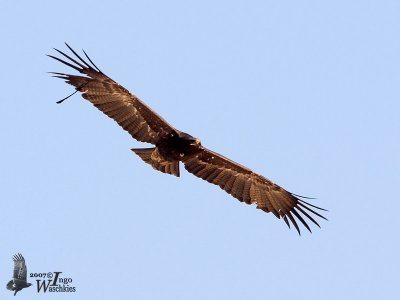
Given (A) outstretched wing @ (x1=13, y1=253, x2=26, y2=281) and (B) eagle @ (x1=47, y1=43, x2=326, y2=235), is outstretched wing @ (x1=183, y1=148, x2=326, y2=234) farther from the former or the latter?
(A) outstretched wing @ (x1=13, y1=253, x2=26, y2=281)

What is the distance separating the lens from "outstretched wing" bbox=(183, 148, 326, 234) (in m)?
21.0

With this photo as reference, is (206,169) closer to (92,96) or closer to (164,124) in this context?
(164,124)

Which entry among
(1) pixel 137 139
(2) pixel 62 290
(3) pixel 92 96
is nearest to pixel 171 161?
(1) pixel 137 139

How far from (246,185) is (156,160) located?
8.60 ft

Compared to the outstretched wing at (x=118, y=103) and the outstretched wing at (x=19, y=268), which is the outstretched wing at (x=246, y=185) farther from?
the outstretched wing at (x=19, y=268)

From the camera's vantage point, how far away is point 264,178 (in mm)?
21141

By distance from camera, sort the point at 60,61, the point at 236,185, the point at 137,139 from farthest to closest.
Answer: the point at 236,185
the point at 137,139
the point at 60,61

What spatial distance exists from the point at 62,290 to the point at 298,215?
5776 mm

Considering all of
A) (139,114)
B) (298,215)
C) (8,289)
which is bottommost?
(8,289)

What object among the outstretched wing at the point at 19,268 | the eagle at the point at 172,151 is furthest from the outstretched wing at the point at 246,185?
the outstretched wing at the point at 19,268

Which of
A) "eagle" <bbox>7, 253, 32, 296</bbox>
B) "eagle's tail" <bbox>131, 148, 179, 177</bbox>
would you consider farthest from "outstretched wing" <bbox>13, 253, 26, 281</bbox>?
"eagle's tail" <bbox>131, 148, 179, 177</bbox>

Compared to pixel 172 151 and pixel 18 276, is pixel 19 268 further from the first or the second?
pixel 172 151

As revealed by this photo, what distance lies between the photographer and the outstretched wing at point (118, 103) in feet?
63.1

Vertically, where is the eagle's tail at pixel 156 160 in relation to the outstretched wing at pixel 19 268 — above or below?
above
